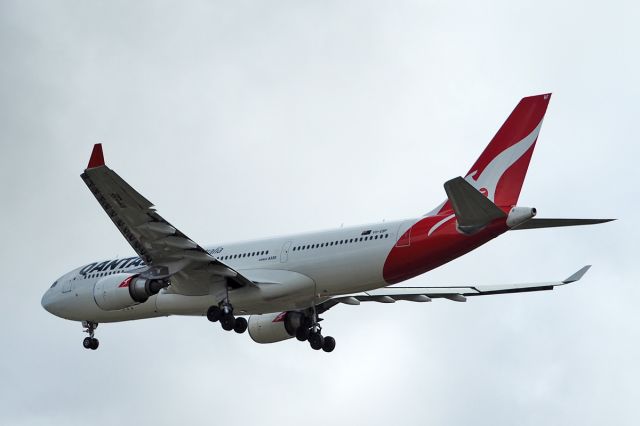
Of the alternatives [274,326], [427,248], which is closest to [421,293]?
[274,326]

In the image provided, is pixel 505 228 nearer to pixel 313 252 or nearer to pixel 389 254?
pixel 389 254

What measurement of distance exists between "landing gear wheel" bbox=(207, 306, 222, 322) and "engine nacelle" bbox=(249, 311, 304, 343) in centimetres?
468

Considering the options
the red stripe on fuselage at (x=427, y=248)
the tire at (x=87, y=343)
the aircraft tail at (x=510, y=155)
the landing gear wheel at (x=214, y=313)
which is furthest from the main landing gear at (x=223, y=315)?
the aircraft tail at (x=510, y=155)

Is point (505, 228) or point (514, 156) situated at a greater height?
point (514, 156)

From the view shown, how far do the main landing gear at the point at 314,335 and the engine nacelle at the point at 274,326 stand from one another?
0.22 m

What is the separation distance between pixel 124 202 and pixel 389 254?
837 centimetres

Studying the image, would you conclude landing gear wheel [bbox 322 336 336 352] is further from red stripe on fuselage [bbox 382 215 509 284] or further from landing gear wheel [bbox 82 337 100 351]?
landing gear wheel [bbox 82 337 100 351]

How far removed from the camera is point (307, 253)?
40469mm

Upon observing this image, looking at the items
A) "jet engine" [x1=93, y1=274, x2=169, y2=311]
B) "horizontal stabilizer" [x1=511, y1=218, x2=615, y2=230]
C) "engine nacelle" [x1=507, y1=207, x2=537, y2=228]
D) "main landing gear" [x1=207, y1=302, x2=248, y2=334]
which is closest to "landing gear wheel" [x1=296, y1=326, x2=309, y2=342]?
"main landing gear" [x1=207, y1=302, x2=248, y2=334]

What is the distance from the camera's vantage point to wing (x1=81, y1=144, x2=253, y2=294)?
37.9 metres

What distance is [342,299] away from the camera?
45.1 meters

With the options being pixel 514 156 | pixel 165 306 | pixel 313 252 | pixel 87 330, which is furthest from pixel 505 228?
pixel 87 330

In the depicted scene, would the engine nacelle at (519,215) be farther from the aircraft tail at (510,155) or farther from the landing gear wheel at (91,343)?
the landing gear wheel at (91,343)

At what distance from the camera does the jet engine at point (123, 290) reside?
135 ft
